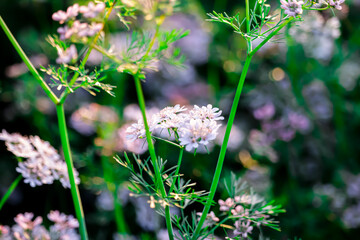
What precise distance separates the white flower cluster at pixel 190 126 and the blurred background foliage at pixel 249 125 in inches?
28.2

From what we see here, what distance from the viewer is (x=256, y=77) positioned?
2.50 m

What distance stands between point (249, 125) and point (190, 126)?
1.67 meters

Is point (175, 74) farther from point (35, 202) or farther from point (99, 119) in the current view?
point (35, 202)

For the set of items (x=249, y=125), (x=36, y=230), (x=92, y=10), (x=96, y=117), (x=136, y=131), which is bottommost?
(x=249, y=125)

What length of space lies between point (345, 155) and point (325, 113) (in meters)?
0.29

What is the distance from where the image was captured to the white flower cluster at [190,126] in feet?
2.69

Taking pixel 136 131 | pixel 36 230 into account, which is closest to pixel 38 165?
pixel 36 230

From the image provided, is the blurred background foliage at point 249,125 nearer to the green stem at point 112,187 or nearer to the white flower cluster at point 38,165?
the green stem at point 112,187

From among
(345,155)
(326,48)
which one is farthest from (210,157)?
(326,48)

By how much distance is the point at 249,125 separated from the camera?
8.04ft

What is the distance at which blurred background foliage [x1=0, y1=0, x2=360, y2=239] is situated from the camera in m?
1.82

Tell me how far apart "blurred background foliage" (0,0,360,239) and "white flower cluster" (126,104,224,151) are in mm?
717

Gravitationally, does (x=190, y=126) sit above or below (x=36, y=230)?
above

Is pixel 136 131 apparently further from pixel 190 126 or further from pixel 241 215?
pixel 241 215
